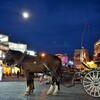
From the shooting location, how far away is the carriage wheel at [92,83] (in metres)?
13.6

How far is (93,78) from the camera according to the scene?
13.8m

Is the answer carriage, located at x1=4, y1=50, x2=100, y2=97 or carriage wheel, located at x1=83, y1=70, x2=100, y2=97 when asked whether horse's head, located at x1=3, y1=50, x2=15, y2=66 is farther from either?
carriage wheel, located at x1=83, y1=70, x2=100, y2=97

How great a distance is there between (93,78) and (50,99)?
219 centimetres

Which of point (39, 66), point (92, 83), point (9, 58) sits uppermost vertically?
point (9, 58)

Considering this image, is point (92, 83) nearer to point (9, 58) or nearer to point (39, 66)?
point (39, 66)

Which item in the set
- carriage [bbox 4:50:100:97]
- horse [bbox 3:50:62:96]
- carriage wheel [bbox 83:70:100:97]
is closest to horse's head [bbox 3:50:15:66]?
carriage [bbox 4:50:100:97]

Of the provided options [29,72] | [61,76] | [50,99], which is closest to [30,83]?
[29,72]

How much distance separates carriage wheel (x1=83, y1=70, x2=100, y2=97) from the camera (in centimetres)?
1362

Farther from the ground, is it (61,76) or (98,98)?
(61,76)

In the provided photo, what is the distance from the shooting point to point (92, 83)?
45.2 ft

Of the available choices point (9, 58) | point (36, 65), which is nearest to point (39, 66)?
point (36, 65)

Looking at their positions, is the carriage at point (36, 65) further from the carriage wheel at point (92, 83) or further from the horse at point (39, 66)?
the carriage wheel at point (92, 83)

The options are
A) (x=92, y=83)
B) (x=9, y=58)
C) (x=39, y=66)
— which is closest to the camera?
(x=92, y=83)

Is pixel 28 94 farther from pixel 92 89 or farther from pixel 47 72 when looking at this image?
pixel 92 89
